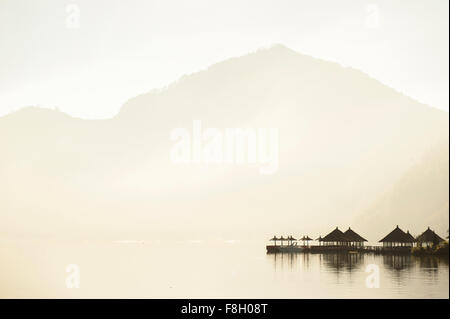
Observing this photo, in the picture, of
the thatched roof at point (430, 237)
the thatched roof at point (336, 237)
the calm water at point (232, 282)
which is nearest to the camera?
the calm water at point (232, 282)

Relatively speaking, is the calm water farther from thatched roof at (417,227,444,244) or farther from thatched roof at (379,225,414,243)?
thatched roof at (379,225,414,243)

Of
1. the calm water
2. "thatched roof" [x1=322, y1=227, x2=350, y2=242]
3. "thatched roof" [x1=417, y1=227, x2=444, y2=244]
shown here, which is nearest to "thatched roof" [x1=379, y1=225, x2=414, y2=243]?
"thatched roof" [x1=417, y1=227, x2=444, y2=244]

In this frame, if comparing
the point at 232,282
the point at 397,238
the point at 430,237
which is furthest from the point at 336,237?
the point at 232,282

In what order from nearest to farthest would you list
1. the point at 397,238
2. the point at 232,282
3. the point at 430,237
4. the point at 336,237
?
the point at 232,282, the point at 430,237, the point at 397,238, the point at 336,237

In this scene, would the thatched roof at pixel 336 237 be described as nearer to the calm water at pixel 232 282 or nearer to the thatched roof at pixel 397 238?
the thatched roof at pixel 397 238

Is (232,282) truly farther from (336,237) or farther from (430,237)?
(336,237)

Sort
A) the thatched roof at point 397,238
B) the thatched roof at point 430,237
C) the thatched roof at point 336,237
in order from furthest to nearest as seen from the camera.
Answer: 1. the thatched roof at point 336,237
2. the thatched roof at point 397,238
3. the thatched roof at point 430,237

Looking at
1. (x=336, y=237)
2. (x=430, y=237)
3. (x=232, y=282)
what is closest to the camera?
(x=232, y=282)

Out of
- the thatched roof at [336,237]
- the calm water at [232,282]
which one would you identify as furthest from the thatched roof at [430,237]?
the thatched roof at [336,237]

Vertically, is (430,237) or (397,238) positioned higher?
(430,237)

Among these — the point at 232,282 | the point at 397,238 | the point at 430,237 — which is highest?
the point at 430,237

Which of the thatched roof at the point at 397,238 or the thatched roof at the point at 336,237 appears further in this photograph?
the thatched roof at the point at 336,237

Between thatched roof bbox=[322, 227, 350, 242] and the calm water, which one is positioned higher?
thatched roof bbox=[322, 227, 350, 242]

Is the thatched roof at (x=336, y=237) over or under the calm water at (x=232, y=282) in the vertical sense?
over
